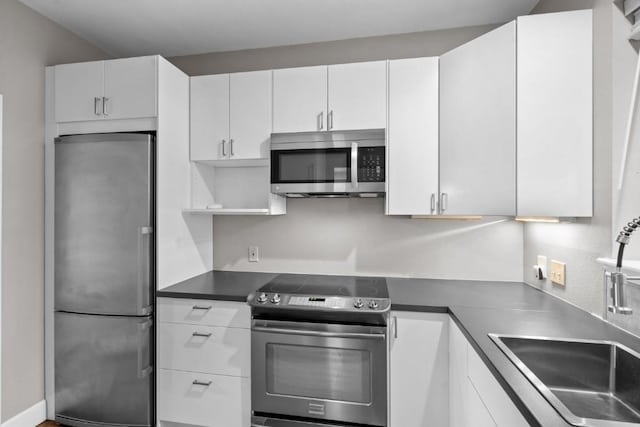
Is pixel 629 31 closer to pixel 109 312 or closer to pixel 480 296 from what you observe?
pixel 480 296

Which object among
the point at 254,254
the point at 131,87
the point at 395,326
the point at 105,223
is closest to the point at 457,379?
the point at 395,326

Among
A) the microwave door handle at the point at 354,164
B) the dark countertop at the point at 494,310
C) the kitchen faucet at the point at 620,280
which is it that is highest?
the microwave door handle at the point at 354,164

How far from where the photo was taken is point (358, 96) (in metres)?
2.17

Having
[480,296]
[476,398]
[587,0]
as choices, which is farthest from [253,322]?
[587,0]

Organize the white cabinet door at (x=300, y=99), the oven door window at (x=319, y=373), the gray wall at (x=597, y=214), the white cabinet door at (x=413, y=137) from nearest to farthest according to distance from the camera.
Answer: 1. the gray wall at (x=597, y=214)
2. the oven door window at (x=319, y=373)
3. the white cabinet door at (x=413, y=137)
4. the white cabinet door at (x=300, y=99)

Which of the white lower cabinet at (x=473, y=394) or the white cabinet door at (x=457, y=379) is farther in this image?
the white cabinet door at (x=457, y=379)

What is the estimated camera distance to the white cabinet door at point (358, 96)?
7.02 ft

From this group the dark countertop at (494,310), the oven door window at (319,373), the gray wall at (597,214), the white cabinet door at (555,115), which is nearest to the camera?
the dark countertop at (494,310)

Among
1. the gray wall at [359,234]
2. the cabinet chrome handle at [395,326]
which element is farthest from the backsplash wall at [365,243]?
the cabinet chrome handle at [395,326]

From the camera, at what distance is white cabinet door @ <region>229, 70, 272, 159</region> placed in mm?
2277

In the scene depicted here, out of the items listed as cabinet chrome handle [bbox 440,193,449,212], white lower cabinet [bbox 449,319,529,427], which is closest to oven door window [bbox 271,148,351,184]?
cabinet chrome handle [bbox 440,193,449,212]

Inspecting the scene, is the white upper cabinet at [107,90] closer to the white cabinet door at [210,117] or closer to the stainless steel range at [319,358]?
the white cabinet door at [210,117]

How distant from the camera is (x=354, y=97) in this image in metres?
2.17

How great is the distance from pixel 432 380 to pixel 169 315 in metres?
1.56
